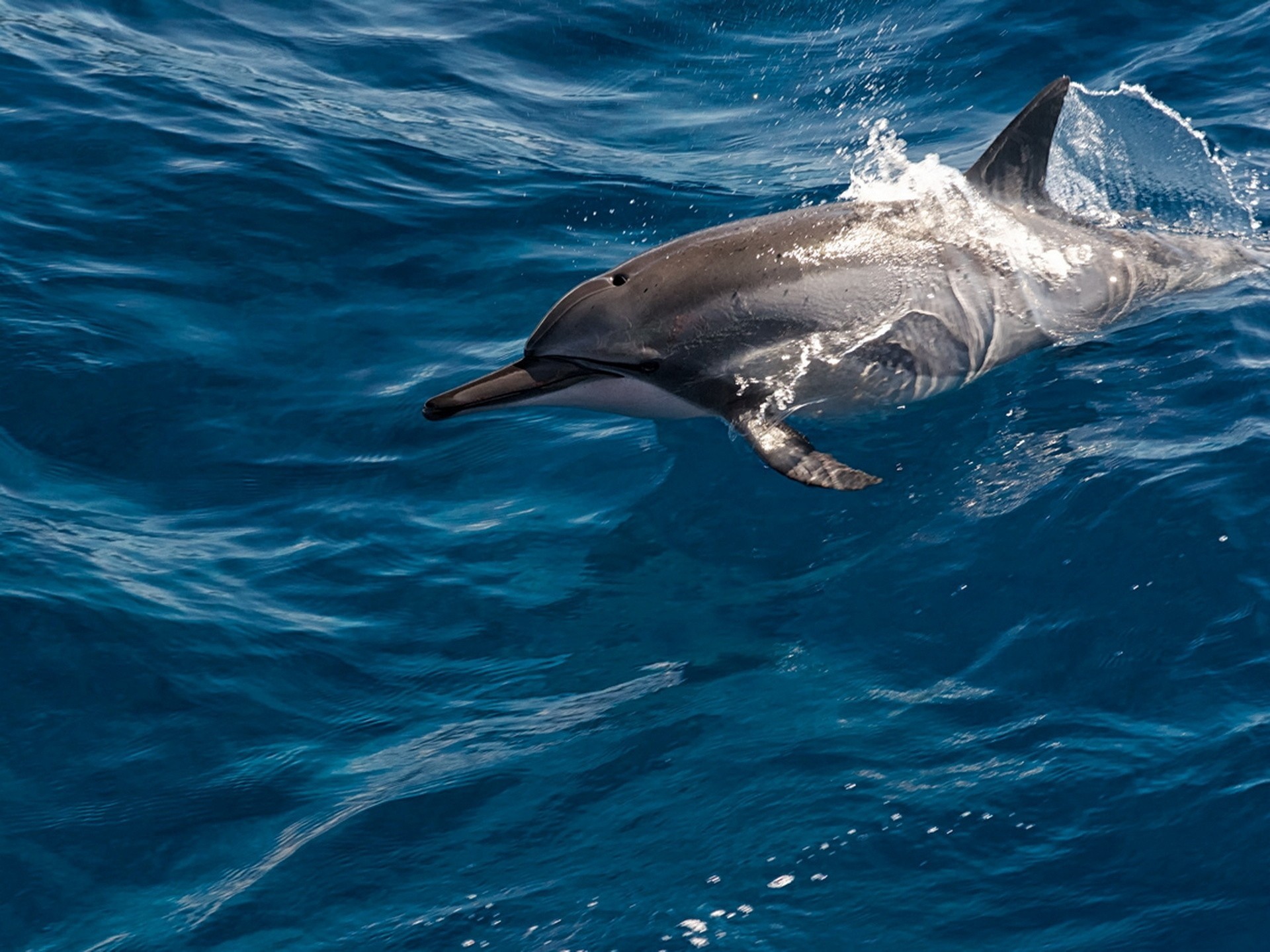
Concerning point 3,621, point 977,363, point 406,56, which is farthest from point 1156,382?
point 406,56

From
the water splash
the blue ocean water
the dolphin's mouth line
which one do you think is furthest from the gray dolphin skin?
the water splash

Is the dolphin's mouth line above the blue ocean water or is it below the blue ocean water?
above

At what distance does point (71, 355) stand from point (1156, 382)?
20.3 ft

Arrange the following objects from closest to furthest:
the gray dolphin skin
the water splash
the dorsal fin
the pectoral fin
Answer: the pectoral fin
the gray dolphin skin
the dorsal fin
the water splash

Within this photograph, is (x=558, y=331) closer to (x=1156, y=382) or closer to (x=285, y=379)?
(x=285, y=379)

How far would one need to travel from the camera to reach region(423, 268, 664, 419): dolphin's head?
697 centimetres

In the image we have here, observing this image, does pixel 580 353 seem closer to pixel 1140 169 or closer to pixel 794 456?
pixel 794 456

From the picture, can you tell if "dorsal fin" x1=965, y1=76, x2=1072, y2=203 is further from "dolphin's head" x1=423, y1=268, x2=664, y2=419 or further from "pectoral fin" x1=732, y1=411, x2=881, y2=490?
"dolphin's head" x1=423, y1=268, x2=664, y2=419

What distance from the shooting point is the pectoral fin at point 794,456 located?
650 centimetres

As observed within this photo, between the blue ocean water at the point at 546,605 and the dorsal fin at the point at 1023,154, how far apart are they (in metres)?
1.05

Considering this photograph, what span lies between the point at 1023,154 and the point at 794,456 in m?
2.72

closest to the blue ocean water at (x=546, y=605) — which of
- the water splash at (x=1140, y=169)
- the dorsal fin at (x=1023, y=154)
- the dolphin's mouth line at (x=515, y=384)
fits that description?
the water splash at (x=1140, y=169)

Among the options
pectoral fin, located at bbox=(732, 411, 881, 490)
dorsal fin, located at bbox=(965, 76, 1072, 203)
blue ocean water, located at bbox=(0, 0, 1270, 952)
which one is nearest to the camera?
blue ocean water, located at bbox=(0, 0, 1270, 952)

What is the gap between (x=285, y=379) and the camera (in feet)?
28.4
